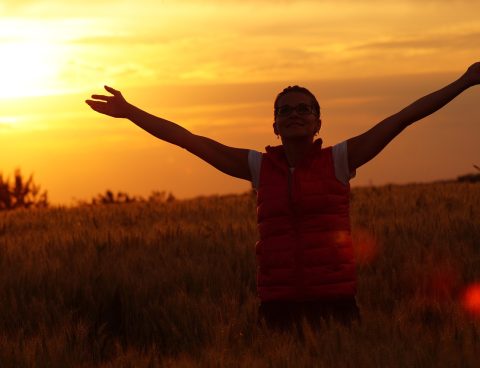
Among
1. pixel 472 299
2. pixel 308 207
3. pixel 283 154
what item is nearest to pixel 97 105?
pixel 283 154

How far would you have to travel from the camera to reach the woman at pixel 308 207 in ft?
15.8

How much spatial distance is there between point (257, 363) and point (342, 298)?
126 cm

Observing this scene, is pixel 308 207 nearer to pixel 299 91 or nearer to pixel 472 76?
pixel 299 91

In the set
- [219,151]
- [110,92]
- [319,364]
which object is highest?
[110,92]

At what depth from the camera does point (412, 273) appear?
6.88 metres

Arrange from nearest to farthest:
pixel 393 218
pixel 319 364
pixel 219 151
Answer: pixel 319 364
pixel 219 151
pixel 393 218

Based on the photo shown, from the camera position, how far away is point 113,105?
536cm

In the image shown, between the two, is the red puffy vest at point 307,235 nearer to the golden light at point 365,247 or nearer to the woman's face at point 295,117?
the woman's face at point 295,117

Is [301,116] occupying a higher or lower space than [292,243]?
higher

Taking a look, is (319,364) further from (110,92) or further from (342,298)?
(110,92)

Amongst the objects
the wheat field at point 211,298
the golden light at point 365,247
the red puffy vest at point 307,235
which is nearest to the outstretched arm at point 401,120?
the red puffy vest at point 307,235

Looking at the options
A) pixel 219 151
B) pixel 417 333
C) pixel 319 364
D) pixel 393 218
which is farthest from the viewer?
pixel 393 218

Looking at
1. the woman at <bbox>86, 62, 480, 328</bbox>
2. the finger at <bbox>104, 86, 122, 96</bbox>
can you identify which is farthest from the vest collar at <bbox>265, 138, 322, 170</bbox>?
the finger at <bbox>104, 86, 122, 96</bbox>

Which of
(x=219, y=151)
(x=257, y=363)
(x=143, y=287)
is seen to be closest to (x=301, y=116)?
(x=219, y=151)
